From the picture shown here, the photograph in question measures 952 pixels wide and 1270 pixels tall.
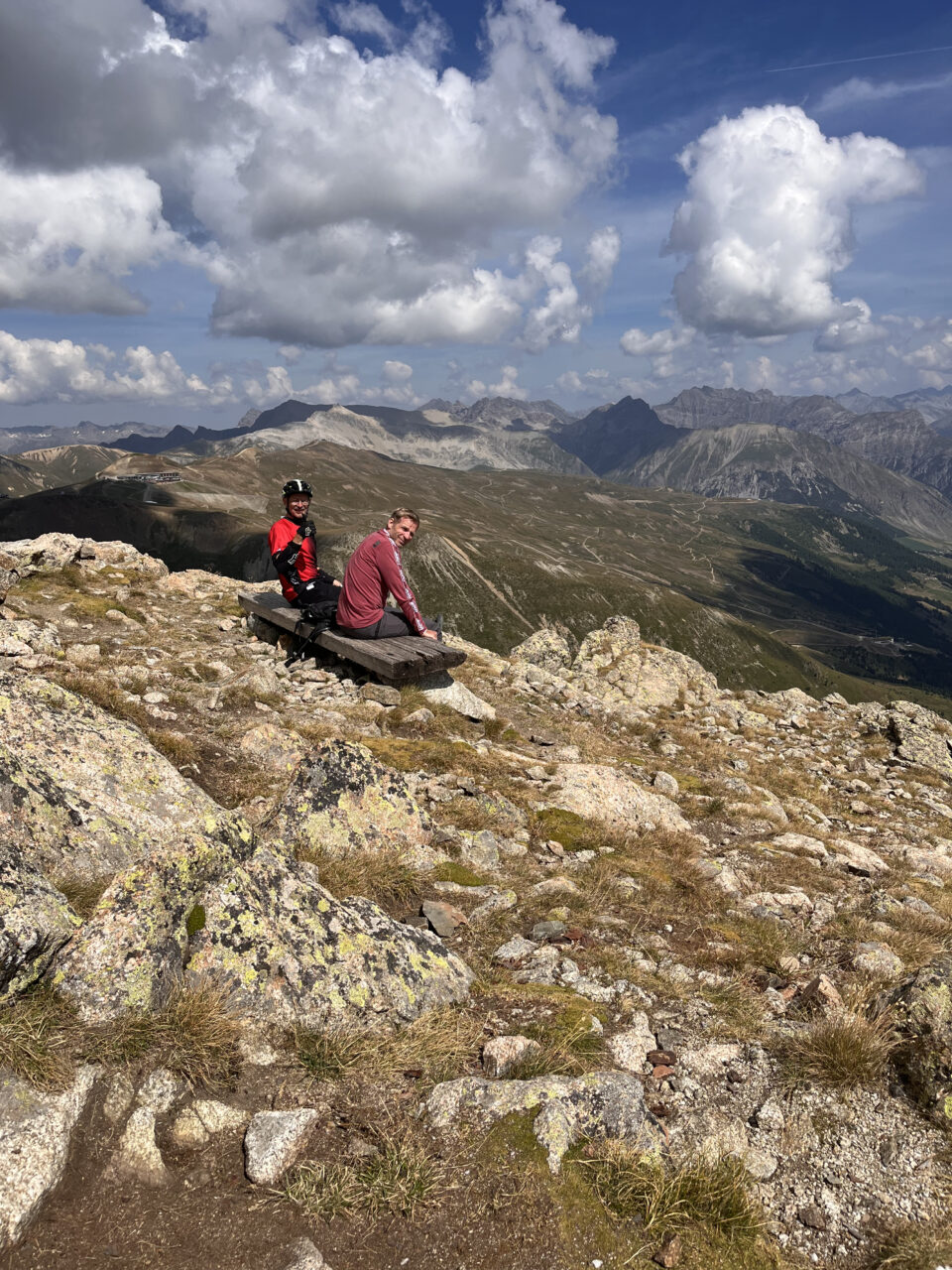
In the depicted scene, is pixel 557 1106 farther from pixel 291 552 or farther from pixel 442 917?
pixel 291 552

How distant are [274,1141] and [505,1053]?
1.78 m

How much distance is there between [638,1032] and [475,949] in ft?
6.07

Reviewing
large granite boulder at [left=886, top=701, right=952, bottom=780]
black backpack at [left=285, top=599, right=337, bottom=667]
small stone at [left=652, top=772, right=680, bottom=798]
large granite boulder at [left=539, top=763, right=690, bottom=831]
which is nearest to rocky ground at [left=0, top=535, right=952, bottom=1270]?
large granite boulder at [left=539, top=763, right=690, bottom=831]

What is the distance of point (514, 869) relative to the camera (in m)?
8.52

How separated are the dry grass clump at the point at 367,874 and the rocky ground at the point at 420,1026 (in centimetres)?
4

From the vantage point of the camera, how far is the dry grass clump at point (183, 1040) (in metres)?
3.99

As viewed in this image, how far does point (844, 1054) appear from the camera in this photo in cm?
468

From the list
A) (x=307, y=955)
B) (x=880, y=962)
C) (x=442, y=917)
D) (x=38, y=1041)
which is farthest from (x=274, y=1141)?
(x=880, y=962)

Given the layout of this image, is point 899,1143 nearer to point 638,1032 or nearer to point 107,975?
point 638,1032

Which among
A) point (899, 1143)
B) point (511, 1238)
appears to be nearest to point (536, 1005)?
point (511, 1238)

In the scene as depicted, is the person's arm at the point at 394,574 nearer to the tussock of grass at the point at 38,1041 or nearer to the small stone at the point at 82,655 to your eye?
the small stone at the point at 82,655

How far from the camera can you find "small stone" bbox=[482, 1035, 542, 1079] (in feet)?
15.4

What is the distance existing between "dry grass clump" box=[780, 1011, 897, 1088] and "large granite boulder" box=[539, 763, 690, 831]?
563 centimetres

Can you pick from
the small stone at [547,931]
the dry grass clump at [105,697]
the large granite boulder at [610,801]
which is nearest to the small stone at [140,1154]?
the small stone at [547,931]
